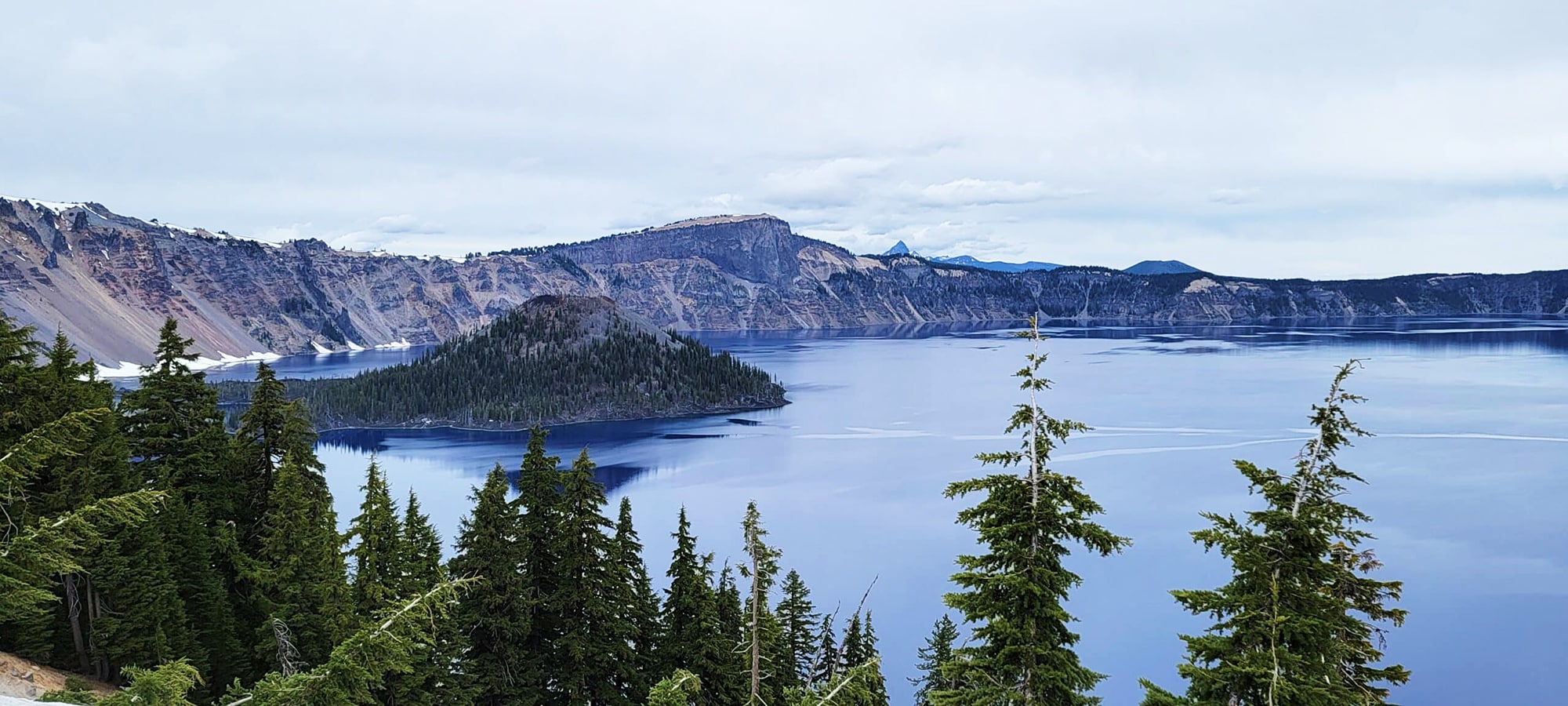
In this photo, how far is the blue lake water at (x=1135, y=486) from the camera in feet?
166

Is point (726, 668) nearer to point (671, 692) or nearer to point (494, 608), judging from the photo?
point (494, 608)

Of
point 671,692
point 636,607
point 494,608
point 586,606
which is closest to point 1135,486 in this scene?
point 636,607

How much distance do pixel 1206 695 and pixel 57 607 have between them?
83.3 ft

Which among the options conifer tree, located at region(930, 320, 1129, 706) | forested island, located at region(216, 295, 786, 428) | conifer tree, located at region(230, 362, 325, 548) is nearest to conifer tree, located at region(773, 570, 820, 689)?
conifer tree, located at region(230, 362, 325, 548)

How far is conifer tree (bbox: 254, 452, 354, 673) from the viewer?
79.7 ft

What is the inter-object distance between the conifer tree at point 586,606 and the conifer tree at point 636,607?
26 cm

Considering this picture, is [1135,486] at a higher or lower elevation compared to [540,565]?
lower

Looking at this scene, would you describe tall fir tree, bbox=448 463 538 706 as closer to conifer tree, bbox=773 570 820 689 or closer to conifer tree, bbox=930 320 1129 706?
conifer tree, bbox=773 570 820 689

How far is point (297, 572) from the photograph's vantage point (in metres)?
26.7

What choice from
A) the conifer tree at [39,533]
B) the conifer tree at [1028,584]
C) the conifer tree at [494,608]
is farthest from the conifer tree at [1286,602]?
the conifer tree at [494,608]

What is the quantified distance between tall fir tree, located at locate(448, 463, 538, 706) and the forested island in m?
125

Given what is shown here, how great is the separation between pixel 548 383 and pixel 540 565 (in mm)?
147041

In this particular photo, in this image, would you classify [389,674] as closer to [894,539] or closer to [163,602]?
[163,602]

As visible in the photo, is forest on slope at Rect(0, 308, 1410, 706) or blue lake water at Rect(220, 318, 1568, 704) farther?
blue lake water at Rect(220, 318, 1568, 704)
